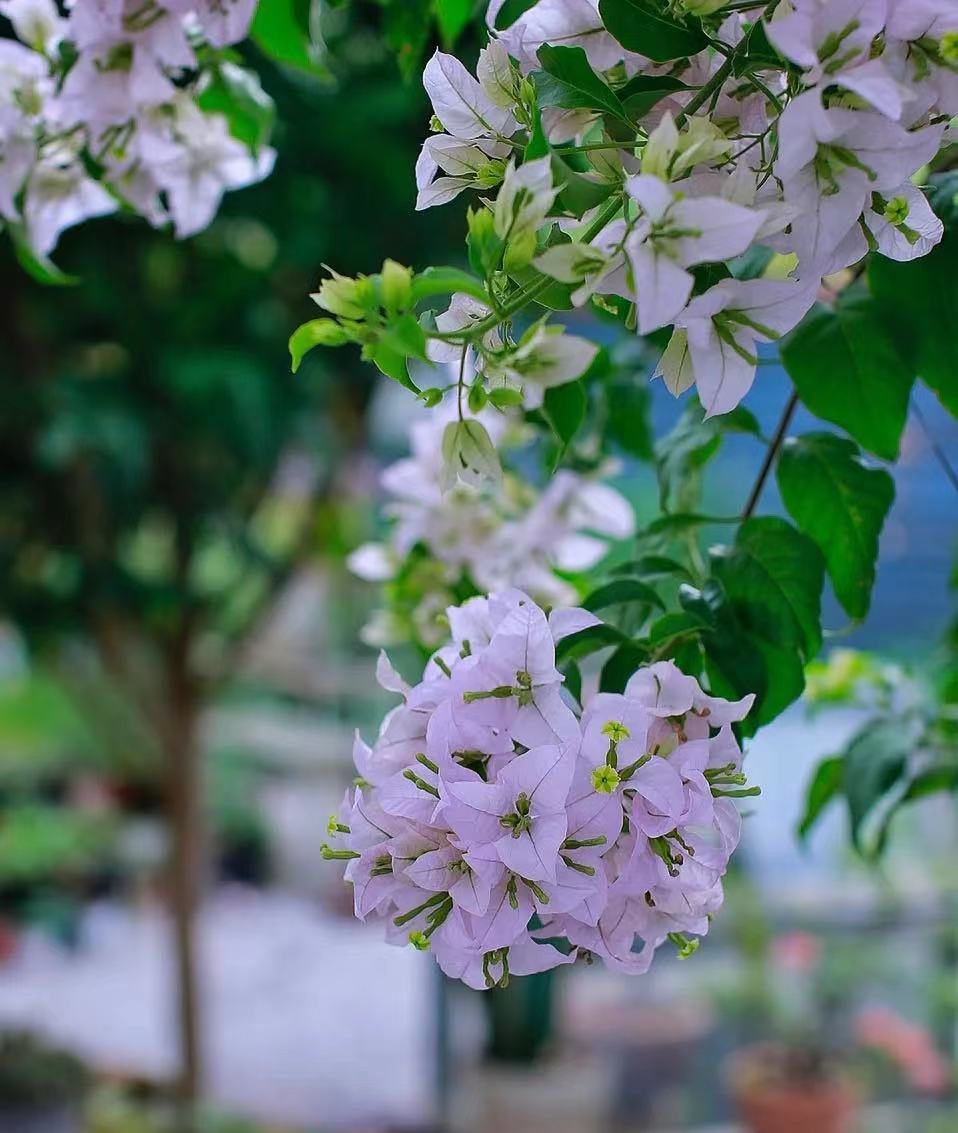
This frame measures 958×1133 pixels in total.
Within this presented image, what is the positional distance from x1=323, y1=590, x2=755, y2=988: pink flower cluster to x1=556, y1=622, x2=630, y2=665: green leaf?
3 centimetres

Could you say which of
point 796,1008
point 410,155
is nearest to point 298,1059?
point 796,1008

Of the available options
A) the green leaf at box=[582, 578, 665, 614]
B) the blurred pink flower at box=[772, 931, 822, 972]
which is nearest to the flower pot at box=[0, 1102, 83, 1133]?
the blurred pink flower at box=[772, 931, 822, 972]

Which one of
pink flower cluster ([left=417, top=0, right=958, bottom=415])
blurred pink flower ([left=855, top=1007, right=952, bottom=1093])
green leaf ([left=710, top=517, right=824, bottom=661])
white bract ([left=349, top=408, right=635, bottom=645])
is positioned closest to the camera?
pink flower cluster ([left=417, top=0, right=958, bottom=415])

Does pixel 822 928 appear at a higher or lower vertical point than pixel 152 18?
lower

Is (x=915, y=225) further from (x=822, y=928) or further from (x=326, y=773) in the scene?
(x=326, y=773)

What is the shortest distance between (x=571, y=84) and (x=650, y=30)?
0.02m

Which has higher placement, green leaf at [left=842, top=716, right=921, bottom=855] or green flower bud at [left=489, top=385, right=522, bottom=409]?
green flower bud at [left=489, top=385, right=522, bottom=409]

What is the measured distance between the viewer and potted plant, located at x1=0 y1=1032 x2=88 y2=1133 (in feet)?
5.20

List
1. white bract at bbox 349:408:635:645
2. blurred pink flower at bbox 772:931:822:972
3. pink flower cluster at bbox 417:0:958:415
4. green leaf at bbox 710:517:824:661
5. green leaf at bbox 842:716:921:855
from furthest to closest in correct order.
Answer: blurred pink flower at bbox 772:931:822:972 < white bract at bbox 349:408:635:645 < green leaf at bbox 842:716:921:855 < green leaf at bbox 710:517:824:661 < pink flower cluster at bbox 417:0:958:415

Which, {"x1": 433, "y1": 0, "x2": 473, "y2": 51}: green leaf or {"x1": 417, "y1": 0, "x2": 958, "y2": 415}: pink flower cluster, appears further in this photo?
{"x1": 433, "y1": 0, "x2": 473, "y2": 51}: green leaf

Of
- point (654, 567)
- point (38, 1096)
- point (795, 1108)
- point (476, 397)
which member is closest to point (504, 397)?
point (476, 397)

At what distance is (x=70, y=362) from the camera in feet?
4.83

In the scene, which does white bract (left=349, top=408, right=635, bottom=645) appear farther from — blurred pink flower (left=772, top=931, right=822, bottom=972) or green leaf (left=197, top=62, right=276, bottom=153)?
blurred pink flower (left=772, top=931, right=822, bottom=972)

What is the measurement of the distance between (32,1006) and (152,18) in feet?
8.36
